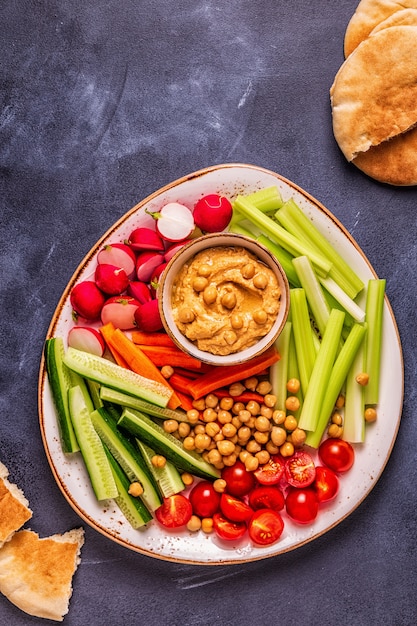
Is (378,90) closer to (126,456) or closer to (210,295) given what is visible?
(210,295)

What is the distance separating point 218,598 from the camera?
3777 millimetres

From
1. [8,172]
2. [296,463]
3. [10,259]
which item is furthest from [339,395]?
→ [8,172]

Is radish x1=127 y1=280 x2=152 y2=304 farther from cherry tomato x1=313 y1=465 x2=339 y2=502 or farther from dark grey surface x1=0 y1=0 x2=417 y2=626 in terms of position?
cherry tomato x1=313 y1=465 x2=339 y2=502

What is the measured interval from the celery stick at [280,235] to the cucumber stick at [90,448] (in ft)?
4.26

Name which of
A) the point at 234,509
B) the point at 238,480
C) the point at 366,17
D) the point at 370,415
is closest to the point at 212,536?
the point at 234,509

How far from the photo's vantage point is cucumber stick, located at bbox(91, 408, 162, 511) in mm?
3484

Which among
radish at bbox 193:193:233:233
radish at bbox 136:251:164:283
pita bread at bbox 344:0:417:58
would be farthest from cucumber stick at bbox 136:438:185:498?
pita bread at bbox 344:0:417:58

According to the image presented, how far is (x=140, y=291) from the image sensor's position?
3504mm

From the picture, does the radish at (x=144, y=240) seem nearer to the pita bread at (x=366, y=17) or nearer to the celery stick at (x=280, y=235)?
the celery stick at (x=280, y=235)

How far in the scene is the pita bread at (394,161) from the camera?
363 cm

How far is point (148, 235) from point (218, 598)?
2.14m

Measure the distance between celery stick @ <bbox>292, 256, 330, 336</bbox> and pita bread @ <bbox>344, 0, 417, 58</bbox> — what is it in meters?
1.35

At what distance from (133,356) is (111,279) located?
43cm

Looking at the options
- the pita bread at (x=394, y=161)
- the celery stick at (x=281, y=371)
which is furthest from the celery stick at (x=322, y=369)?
the pita bread at (x=394, y=161)
